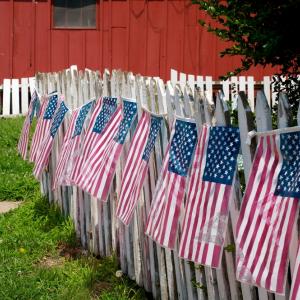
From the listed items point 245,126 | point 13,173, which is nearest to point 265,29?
point 245,126

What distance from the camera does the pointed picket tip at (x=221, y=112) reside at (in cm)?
362

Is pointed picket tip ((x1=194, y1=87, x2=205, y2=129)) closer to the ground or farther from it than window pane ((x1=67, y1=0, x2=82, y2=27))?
closer to the ground

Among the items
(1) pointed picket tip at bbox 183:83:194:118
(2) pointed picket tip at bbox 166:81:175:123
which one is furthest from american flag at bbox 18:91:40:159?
(1) pointed picket tip at bbox 183:83:194:118

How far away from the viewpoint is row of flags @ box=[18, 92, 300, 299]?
311 cm

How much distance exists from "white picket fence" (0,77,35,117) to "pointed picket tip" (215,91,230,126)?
493 inches

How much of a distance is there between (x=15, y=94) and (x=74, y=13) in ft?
8.29

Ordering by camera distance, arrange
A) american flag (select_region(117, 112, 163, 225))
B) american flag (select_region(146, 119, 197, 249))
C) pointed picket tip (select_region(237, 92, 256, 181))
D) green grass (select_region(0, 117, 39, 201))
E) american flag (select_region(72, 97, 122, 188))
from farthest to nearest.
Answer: green grass (select_region(0, 117, 39, 201)) → american flag (select_region(72, 97, 122, 188)) → american flag (select_region(117, 112, 163, 225)) → american flag (select_region(146, 119, 197, 249)) → pointed picket tip (select_region(237, 92, 256, 181))

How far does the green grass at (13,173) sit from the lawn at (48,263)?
229mm

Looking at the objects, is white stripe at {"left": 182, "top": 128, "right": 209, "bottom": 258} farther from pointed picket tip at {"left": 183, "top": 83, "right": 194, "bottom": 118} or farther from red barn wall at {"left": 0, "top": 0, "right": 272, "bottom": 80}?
red barn wall at {"left": 0, "top": 0, "right": 272, "bottom": 80}

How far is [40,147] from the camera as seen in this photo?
7145 millimetres

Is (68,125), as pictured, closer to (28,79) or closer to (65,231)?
(65,231)

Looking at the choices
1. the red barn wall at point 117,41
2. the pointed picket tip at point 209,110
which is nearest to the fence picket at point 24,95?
the red barn wall at point 117,41

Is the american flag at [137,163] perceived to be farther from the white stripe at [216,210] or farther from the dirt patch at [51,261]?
the dirt patch at [51,261]

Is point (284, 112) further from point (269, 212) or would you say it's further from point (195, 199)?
point (195, 199)
